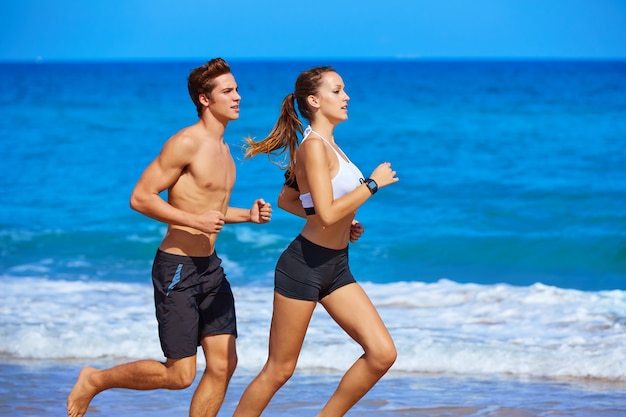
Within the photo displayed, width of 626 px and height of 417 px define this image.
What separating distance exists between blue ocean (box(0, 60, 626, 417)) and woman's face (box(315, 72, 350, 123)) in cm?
205

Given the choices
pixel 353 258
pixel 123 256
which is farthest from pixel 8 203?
pixel 353 258

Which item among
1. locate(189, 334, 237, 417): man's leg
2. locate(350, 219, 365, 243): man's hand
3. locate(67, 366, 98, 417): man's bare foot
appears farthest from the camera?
locate(67, 366, 98, 417): man's bare foot

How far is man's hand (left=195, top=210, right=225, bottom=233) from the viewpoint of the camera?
4.45 metres

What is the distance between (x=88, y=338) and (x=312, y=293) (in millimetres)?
3807

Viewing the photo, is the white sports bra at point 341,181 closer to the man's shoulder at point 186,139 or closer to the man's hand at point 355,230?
the man's hand at point 355,230

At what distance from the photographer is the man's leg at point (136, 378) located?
4676 mm

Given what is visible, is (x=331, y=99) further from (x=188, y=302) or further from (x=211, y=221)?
(x=188, y=302)

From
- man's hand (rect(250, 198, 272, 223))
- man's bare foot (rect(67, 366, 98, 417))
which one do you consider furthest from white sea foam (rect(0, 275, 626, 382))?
man's hand (rect(250, 198, 272, 223))

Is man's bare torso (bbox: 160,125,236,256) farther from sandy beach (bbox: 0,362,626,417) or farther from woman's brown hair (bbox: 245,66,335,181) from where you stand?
sandy beach (bbox: 0,362,626,417)

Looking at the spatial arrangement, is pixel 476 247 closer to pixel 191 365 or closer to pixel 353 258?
pixel 353 258

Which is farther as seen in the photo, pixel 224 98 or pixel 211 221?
pixel 224 98

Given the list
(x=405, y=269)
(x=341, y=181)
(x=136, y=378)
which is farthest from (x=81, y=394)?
(x=405, y=269)

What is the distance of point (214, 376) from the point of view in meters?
4.70

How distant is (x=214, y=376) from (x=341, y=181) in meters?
1.14
